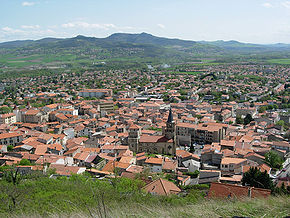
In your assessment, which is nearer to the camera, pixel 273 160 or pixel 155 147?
pixel 273 160

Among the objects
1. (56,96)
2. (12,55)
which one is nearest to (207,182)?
(56,96)

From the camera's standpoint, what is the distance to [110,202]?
7.98m

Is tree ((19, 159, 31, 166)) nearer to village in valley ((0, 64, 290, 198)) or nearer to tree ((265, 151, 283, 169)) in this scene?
village in valley ((0, 64, 290, 198))

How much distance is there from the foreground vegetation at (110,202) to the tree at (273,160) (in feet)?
22.1

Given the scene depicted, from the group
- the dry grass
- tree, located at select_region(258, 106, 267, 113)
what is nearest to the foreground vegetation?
the dry grass

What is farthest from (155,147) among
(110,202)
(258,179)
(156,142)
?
(110,202)

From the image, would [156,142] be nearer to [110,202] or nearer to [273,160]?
[273,160]

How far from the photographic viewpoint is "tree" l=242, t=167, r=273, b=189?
12.3m

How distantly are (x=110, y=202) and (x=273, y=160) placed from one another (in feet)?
44.3

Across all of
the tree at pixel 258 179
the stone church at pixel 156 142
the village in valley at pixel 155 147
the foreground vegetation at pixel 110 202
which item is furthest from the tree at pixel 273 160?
the foreground vegetation at pixel 110 202

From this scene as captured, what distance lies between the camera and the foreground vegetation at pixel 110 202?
5.11m

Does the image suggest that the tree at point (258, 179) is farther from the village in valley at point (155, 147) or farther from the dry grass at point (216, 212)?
the dry grass at point (216, 212)

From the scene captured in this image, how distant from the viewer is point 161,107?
3912 cm

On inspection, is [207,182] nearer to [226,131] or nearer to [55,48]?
[226,131]
